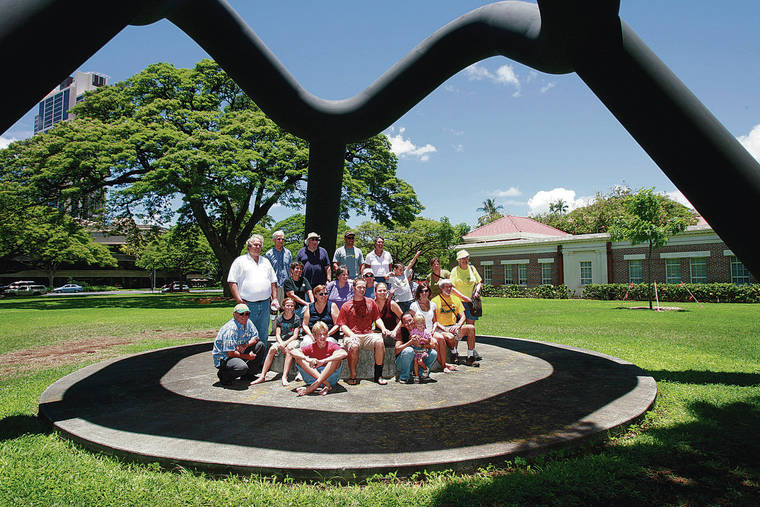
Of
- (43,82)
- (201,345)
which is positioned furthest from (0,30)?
(201,345)

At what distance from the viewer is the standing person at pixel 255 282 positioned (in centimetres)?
586

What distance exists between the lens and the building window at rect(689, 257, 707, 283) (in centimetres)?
2591

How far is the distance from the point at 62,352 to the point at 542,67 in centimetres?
1041

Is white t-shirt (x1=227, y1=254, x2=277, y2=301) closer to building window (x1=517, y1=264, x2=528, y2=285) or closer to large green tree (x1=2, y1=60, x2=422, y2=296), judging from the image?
large green tree (x1=2, y1=60, x2=422, y2=296)

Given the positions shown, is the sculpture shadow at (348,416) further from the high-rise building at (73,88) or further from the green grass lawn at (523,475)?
the high-rise building at (73,88)

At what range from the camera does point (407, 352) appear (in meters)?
5.80

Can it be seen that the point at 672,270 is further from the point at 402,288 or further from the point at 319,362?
the point at 319,362

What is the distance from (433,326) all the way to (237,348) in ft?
8.99

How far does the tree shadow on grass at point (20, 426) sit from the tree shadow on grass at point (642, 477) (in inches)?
156

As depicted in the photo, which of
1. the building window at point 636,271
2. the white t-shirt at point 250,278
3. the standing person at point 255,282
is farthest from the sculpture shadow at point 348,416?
the building window at point 636,271

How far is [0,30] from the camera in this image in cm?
276

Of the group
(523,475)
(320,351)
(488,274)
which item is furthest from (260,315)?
(488,274)

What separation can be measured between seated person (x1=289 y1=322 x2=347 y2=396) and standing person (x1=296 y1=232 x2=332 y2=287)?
6.08 ft

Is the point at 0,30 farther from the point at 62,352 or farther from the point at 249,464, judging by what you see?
the point at 62,352
